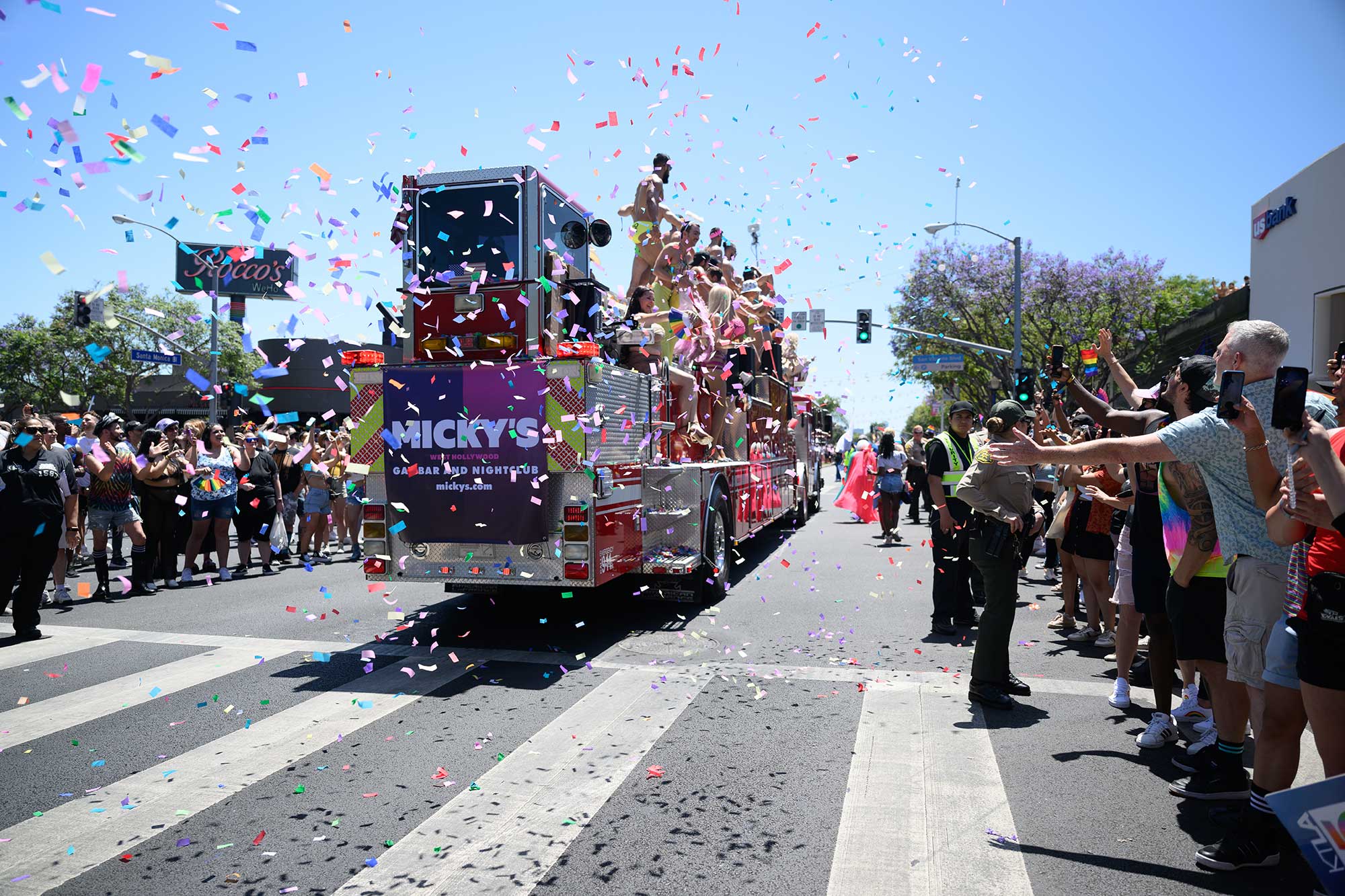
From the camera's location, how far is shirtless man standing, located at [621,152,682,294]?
9859 mm

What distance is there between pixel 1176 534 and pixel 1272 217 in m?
19.7

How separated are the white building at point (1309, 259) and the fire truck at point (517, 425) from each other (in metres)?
14.6

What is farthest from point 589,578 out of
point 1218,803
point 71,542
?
point 71,542

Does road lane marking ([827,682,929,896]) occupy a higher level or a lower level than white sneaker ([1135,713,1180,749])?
lower

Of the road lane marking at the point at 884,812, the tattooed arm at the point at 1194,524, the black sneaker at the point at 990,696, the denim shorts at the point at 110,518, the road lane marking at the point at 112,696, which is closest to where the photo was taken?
the road lane marking at the point at 884,812

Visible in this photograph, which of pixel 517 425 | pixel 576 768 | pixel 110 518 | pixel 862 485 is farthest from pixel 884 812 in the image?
pixel 862 485

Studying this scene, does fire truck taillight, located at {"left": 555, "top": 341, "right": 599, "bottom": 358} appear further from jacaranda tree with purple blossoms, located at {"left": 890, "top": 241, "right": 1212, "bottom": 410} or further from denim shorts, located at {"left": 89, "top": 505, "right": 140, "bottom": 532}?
jacaranda tree with purple blossoms, located at {"left": 890, "top": 241, "right": 1212, "bottom": 410}

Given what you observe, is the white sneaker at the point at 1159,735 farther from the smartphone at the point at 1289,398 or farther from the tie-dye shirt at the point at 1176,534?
the smartphone at the point at 1289,398

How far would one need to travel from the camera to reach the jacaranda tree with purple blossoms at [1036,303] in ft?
119

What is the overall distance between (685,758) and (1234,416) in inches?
124

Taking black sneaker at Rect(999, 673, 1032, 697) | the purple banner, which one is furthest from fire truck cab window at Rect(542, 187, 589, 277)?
black sneaker at Rect(999, 673, 1032, 697)

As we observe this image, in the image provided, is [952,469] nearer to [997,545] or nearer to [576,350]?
[997,545]

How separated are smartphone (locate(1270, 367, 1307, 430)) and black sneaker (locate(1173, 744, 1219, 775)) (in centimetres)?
211

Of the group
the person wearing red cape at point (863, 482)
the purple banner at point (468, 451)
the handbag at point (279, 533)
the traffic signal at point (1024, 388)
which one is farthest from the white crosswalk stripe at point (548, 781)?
the person wearing red cape at point (863, 482)
